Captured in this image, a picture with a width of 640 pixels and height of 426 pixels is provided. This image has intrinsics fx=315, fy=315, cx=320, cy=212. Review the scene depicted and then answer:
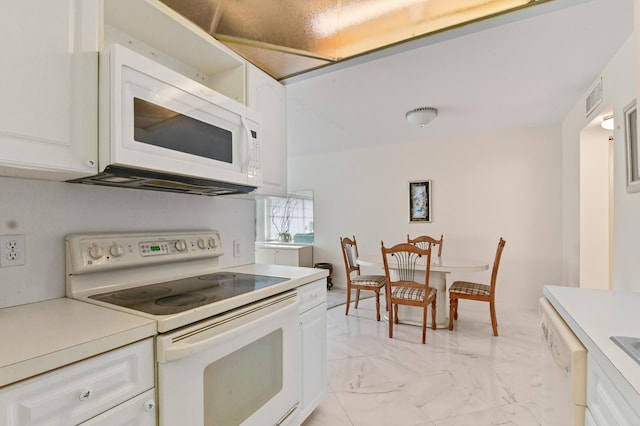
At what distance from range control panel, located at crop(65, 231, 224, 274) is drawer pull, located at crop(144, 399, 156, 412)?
643 mm

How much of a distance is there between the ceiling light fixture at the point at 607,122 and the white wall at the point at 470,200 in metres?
1.06

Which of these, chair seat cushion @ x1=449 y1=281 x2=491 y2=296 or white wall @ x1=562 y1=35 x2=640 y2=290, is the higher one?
white wall @ x1=562 y1=35 x2=640 y2=290

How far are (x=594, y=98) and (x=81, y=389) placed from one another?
361cm

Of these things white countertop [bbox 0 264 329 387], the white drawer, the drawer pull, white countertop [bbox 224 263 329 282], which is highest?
white countertop [bbox 0 264 329 387]

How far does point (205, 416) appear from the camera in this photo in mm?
1069

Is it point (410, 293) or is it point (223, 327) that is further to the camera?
point (410, 293)

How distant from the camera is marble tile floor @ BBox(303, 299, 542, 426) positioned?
6.10 ft

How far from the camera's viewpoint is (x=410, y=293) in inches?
119

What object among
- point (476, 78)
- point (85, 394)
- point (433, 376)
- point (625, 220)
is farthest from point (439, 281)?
point (85, 394)

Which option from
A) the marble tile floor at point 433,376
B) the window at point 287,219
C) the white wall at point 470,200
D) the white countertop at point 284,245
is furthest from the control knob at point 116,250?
the window at point 287,219

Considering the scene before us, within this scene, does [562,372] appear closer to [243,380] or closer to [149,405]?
[243,380]

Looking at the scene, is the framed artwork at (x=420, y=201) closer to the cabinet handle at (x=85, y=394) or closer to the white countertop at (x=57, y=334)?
the white countertop at (x=57, y=334)

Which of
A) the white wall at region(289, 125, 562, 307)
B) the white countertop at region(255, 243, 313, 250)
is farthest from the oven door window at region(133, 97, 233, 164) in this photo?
the white countertop at region(255, 243, 313, 250)

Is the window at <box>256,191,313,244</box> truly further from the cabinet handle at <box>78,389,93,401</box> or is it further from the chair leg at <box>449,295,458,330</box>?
the cabinet handle at <box>78,389,93,401</box>
